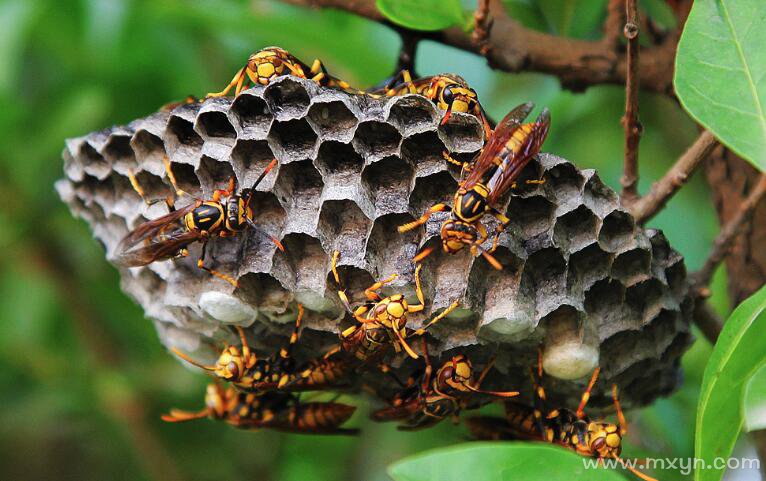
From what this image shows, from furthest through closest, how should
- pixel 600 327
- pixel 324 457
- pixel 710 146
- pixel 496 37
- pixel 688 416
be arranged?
pixel 324 457 → pixel 688 416 → pixel 496 37 → pixel 600 327 → pixel 710 146

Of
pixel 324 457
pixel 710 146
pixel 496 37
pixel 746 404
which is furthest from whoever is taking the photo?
pixel 324 457

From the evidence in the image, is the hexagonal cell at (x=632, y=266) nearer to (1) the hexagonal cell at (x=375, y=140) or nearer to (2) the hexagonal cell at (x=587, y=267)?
(2) the hexagonal cell at (x=587, y=267)

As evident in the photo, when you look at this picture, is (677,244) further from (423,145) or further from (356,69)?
(423,145)

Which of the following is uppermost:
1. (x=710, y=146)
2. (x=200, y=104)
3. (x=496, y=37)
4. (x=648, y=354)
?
(x=496, y=37)

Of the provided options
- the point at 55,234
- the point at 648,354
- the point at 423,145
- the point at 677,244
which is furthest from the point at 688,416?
the point at 55,234

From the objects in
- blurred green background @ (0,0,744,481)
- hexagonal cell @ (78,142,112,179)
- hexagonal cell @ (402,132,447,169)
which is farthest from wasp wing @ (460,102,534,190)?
blurred green background @ (0,0,744,481)

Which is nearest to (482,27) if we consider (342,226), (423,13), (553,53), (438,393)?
(423,13)
